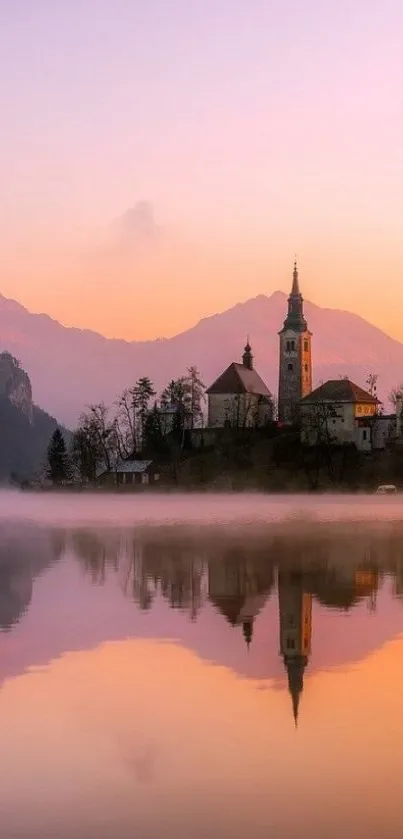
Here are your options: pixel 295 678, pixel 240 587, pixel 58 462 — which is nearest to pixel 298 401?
pixel 58 462

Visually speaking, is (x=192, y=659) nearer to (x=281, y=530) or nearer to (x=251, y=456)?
(x=281, y=530)

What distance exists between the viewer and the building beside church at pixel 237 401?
165 meters

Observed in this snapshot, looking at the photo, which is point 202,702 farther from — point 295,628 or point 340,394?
point 340,394

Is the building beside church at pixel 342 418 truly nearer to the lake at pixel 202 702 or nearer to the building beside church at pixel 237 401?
the building beside church at pixel 237 401

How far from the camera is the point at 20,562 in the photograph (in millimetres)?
45250

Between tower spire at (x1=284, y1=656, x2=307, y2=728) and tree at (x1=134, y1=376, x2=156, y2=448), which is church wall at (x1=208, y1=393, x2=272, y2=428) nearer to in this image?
tree at (x1=134, y1=376, x2=156, y2=448)

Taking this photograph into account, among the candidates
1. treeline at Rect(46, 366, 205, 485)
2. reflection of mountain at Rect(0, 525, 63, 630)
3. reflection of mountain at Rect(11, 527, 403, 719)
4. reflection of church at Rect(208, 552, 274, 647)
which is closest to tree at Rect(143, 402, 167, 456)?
treeline at Rect(46, 366, 205, 485)

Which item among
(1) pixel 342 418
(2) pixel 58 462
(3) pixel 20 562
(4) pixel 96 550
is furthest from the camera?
(2) pixel 58 462

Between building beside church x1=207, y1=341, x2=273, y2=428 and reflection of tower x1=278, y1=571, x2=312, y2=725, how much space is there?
414 ft

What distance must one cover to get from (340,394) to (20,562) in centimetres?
11404

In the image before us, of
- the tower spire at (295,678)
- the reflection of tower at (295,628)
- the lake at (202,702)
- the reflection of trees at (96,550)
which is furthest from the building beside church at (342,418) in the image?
the tower spire at (295,678)

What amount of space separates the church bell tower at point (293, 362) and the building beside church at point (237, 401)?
2900mm

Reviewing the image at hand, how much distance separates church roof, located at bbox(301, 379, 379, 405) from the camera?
15512 centimetres

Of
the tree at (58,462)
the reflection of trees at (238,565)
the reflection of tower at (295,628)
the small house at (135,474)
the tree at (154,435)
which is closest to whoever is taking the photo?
the reflection of tower at (295,628)
